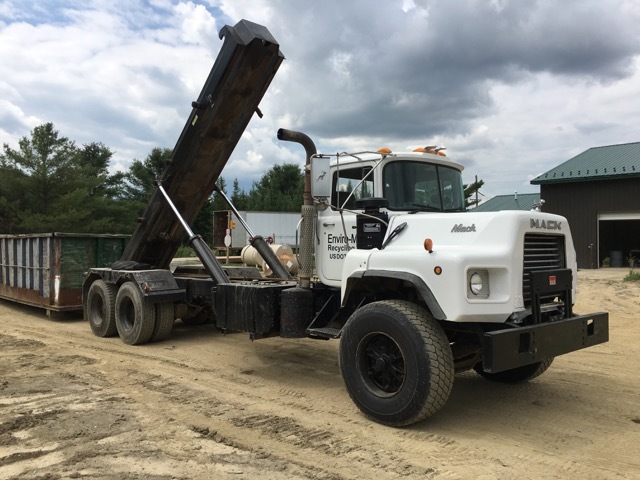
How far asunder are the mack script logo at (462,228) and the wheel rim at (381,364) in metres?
1.11

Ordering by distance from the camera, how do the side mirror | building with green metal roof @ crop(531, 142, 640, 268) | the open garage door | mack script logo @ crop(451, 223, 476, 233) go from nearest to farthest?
mack script logo @ crop(451, 223, 476, 233) < the side mirror < building with green metal roof @ crop(531, 142, 640, 268) < the open garage door

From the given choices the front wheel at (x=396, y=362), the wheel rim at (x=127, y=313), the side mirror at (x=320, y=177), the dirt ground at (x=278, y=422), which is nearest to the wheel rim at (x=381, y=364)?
the front wheel at (x=396, y=362)

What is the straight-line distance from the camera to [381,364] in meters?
4.97

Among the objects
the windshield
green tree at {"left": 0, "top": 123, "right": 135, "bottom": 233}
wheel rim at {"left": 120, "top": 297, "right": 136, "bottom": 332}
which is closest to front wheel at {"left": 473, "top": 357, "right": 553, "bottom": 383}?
the windshield

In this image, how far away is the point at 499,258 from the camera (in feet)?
14.8

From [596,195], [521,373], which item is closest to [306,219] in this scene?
[521,373]

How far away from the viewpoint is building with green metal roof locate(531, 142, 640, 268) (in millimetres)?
21219

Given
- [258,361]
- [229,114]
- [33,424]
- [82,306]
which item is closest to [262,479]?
[33,424]

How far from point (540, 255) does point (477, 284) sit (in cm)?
95

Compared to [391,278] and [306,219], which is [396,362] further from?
[306,219]

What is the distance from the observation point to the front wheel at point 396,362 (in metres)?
4.55

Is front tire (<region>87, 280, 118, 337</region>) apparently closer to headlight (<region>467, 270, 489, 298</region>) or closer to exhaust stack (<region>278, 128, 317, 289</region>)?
exhaust stack (<region>278, 128, 317, 289</region>)

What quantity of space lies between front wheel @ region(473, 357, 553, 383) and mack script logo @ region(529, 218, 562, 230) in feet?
5.11

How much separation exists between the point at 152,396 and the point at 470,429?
127 inches
